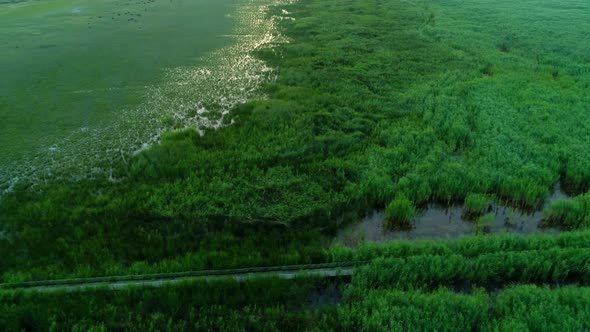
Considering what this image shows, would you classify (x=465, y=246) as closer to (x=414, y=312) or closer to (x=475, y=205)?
(x=475, y=205)

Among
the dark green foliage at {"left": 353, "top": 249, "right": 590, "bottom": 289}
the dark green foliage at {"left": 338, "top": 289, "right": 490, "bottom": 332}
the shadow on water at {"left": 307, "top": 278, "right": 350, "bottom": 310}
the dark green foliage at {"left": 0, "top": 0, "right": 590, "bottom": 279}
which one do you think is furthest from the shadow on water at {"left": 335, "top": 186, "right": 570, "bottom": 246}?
the dark green foliage at {"left": 338, "top": 289, "right": 490, "bottom": 332}

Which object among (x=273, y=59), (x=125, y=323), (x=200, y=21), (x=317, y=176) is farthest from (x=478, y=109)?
(x=200, y=21)

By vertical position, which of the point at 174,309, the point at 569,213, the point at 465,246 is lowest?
the point at 174,309

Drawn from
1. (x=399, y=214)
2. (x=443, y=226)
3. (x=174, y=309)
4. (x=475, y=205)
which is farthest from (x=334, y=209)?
(x=174, y=309)

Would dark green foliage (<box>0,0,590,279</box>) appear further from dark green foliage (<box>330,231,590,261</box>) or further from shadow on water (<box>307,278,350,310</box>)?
dark green foliage (<box>330,231,590,261</box>)

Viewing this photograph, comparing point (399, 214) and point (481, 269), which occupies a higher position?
point (399, 214)

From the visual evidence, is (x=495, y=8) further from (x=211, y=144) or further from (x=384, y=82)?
(x=211, y=144)
